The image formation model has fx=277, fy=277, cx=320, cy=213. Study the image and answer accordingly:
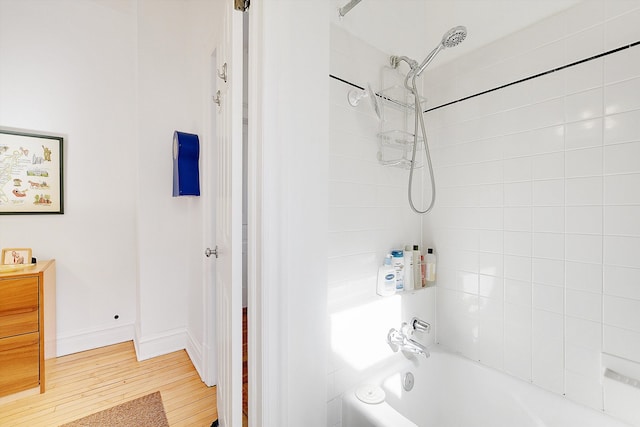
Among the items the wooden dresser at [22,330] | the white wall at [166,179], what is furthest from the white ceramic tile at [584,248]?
the wooden dresser at [22,330]

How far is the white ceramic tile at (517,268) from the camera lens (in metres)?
1.21

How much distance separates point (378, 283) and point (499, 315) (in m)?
0.58

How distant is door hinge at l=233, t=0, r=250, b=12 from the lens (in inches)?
39.4

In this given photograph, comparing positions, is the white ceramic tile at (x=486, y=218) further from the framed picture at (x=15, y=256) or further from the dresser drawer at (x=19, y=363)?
the framed picture at (x=15, y=256)

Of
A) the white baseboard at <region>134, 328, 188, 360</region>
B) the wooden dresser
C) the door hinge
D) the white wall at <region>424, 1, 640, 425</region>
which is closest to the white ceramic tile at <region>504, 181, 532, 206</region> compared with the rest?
the white wall at <region>424, 1, 640, 425</region>

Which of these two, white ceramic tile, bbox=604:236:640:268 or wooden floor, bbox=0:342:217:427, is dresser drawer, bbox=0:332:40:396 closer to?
wooden floor, bbox=0:342:217:427

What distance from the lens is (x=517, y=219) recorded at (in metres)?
1.24

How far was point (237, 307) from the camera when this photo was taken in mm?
1076

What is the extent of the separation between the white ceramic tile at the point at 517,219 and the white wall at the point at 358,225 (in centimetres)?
49

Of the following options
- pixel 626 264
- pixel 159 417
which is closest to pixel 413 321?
pixel 626 264

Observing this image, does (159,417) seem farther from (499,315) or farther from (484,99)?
(484,99)

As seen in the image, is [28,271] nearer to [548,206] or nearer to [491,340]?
[491,340]

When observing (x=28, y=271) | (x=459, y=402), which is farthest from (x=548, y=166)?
Answer: (x=28, y=271)

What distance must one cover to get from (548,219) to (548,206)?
0.05 metres
